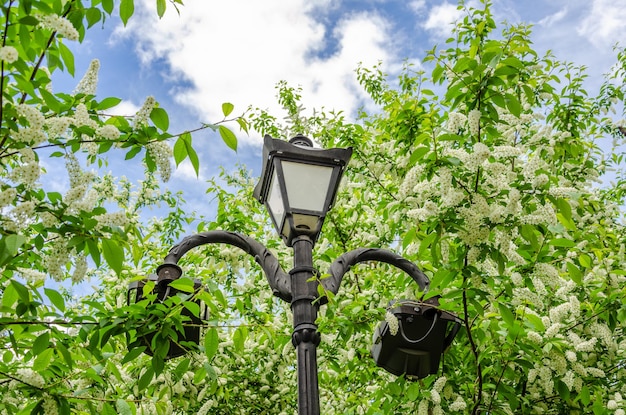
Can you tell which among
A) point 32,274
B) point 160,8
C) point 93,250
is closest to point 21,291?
point 32,274

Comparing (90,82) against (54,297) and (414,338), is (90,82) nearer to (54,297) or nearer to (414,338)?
(54,297)

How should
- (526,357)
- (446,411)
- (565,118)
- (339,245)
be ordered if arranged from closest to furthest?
(526,357)
(446,411)
(565,118)
(339,245)

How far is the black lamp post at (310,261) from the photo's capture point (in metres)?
2.88

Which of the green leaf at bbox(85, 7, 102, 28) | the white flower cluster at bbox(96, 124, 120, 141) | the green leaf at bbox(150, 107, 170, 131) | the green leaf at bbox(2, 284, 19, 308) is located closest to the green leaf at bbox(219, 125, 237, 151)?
the green leaf at bbox(150, 107, 170, 131)

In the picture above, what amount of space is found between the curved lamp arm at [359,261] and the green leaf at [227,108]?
3.37ft

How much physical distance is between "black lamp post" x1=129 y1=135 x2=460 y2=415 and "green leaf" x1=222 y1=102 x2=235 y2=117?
0.76 metres

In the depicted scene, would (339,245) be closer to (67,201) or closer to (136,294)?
(136,294)

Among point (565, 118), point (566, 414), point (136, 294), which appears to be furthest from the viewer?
point (565, 118)

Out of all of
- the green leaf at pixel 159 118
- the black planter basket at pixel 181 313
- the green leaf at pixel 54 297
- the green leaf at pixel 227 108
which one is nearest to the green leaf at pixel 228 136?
the green leaf at pixel 227 108

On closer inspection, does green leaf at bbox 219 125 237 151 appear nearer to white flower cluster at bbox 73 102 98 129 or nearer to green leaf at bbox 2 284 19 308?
white flower cluster at bbox 73 102 98 129

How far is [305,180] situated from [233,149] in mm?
796

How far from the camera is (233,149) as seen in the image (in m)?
2.31

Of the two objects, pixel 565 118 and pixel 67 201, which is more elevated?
pixel 565 118

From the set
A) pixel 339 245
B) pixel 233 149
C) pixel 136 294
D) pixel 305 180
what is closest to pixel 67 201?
pixel 233 149
